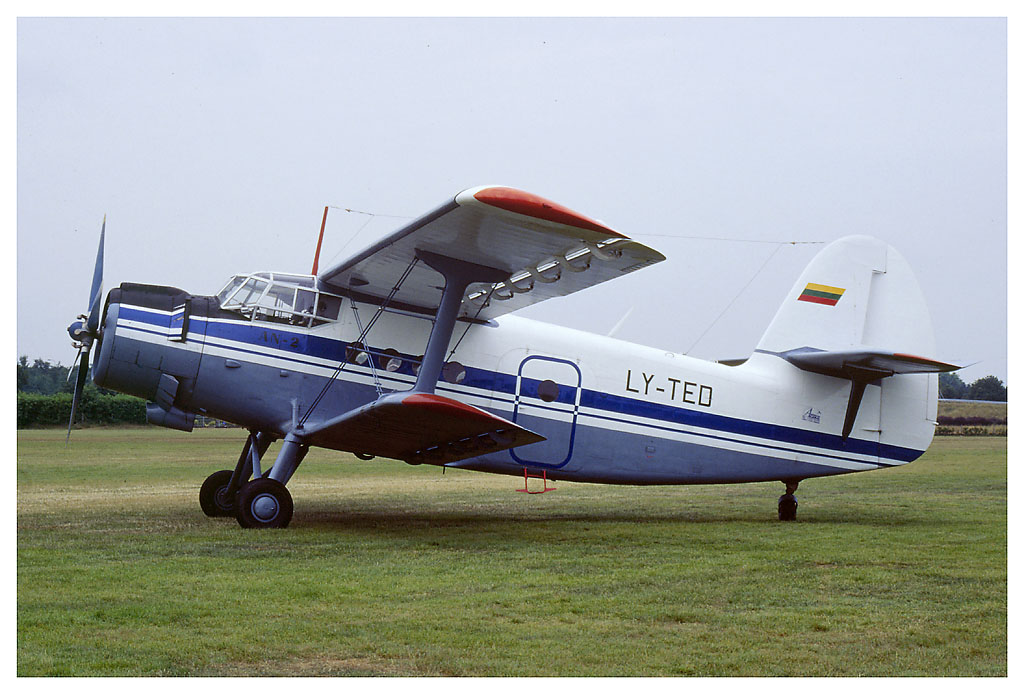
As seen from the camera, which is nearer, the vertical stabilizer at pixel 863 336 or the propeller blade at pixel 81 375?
the propeller blade at pixel 81 375

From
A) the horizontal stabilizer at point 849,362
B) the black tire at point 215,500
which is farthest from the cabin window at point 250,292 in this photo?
the horizontal stabilizer at point 849,362

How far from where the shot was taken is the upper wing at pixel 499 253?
24.4ft

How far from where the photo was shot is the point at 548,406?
10.5 meters

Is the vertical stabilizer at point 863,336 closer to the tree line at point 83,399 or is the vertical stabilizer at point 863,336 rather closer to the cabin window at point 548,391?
the cabin window at point 548,391

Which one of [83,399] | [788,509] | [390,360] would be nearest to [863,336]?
[788,509]

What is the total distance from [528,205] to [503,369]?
343 centimetres

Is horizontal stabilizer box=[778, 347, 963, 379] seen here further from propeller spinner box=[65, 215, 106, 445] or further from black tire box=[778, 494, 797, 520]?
propeller spinner box=[65, 215, 106, 445]

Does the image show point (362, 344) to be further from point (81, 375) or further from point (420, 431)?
point (81, 375)

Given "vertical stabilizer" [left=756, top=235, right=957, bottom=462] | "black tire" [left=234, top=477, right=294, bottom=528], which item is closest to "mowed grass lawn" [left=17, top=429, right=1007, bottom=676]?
"black tire" [left=234, top=477, right=294, bottom=528]

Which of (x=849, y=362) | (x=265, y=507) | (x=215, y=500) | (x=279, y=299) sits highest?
(x=849, y=362)

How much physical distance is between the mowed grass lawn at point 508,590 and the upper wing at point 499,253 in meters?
2.52

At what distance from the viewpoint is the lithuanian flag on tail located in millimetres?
11797

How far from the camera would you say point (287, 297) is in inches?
386

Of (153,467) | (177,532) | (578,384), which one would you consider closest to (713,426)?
(578,384)
